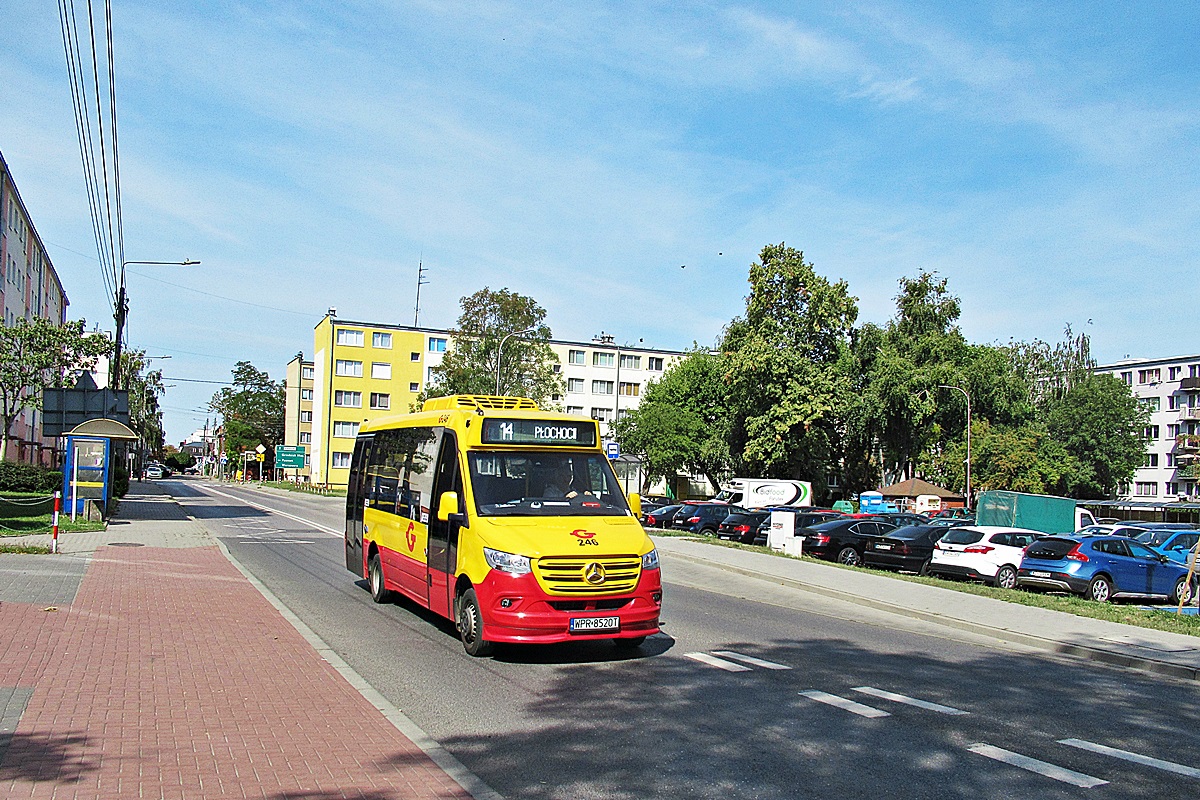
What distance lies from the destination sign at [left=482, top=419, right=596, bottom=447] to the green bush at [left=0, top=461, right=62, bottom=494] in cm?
2957

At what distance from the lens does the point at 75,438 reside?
26.1 m

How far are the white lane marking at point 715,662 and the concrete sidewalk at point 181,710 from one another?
3599mm

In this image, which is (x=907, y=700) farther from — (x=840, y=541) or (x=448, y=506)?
(x=840, y=541)

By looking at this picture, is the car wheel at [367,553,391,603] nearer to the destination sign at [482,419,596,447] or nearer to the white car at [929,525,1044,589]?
the destination sign at [482,419,596,447]

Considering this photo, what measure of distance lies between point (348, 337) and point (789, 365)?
129 ft

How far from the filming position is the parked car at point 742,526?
3281 centimetres

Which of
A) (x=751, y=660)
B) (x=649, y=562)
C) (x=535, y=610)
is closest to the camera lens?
(x=535, y=610)

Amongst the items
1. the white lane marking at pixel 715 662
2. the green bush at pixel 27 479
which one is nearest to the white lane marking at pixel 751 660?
the white lane marking at pixel 715 662

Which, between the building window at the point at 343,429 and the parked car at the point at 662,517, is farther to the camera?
the building window at the point at 343,429

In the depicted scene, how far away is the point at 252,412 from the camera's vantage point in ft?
407

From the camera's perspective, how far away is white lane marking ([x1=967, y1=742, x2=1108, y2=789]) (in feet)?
19.6

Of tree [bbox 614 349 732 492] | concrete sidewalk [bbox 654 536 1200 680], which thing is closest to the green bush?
concrete sidewalk [bbox 654 536 1200 680]

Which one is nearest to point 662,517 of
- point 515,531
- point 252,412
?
point 515,531

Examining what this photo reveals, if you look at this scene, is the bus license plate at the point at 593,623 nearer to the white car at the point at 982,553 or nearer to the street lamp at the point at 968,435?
the white car at the point at 982,553
